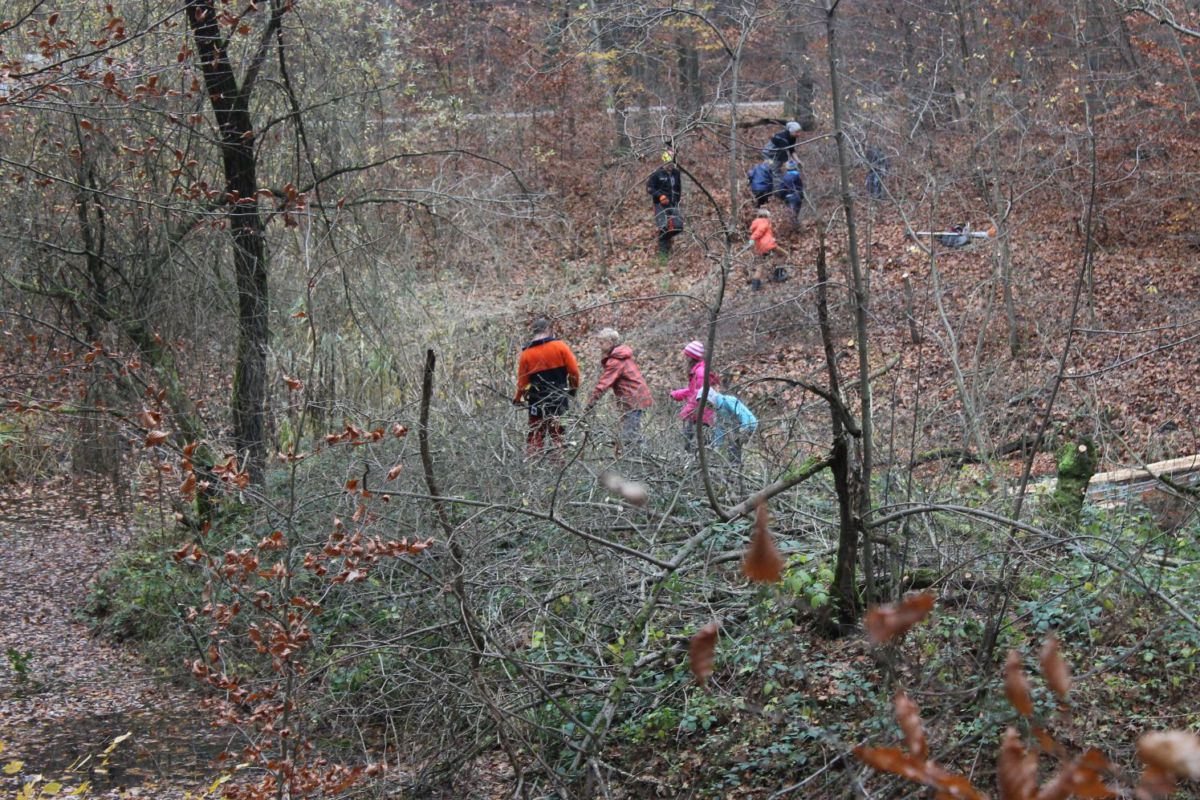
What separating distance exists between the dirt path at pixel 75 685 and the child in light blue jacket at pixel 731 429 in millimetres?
3738

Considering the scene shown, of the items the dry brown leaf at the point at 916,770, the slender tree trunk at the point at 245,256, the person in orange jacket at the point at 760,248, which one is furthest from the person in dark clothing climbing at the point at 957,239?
the dry brown leaf at the point at 916,770

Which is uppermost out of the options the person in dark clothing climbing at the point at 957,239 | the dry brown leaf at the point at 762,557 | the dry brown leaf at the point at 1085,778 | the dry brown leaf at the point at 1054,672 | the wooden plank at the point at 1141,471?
the dry brown leaf at the point at 762,557

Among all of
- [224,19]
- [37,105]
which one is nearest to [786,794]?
[37,105]

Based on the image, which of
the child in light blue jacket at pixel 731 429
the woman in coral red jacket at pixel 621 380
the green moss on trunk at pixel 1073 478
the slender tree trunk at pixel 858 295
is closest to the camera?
the slender tree trunk at pixel 858 295

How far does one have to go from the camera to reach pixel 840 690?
18.7 feet

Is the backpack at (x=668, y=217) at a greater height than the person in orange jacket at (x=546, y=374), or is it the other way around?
the backpack at (x=668, y=217)

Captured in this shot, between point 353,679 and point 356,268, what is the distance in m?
3.99

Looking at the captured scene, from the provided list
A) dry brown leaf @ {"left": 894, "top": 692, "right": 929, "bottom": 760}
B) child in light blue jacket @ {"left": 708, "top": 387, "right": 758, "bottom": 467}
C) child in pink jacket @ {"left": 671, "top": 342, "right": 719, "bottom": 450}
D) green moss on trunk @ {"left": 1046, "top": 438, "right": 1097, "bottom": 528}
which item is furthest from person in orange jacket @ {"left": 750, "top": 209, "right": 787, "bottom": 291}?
dry brown leaf @ {"left": 894, "top": 692, "right": 929, "bottom": 760}

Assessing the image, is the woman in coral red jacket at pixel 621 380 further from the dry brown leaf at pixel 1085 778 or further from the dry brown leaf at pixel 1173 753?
the dry brown leaf at pixel 1173 753

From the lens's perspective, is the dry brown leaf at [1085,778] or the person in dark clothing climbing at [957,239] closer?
the dry brown leaf at [1085,778]

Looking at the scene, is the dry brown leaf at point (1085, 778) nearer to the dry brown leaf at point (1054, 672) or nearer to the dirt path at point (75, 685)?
the dry brown leaf at point (1054, 672)

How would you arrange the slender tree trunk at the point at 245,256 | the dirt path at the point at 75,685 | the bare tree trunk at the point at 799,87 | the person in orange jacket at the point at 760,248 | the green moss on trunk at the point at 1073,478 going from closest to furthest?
1. the dirt path at the point at 75,685
2. the green moss on trunk at the point at 1073,478
3. the slender tree trunk at the point at 245,256
4. the person in orange jacket at the point at 760,248
5. the bare tree trunk at the point at 799,87

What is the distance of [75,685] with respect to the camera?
8492mm

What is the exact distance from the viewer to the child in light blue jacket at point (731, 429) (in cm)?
766
